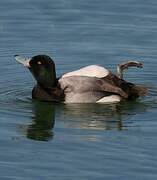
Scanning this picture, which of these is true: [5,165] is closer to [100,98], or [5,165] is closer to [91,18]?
[100,98]

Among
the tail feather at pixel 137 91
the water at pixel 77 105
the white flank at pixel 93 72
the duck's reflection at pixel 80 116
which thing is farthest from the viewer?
the white flank at pixel 93 72

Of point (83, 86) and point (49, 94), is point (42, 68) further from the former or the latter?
point (83, 86)

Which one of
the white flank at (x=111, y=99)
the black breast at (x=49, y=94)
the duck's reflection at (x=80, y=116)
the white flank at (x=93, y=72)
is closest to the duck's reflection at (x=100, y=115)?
the duck's reflection at (x=80, y=116)

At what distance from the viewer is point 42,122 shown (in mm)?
12188

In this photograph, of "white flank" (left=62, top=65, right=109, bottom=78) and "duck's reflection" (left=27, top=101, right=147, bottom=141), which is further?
"white flank" (left=62, top=65, right=109, bottom=78)

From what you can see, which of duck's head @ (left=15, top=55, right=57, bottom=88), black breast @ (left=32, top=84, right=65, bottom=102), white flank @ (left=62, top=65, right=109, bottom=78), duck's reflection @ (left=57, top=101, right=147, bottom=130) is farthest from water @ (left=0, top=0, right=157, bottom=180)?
white flank @ (left=62, top=65, right=109, bottom=78)

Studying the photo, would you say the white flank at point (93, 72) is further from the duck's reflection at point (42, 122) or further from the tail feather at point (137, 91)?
the duck's reflection at point (42, 122)

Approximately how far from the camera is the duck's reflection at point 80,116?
38.4 ft

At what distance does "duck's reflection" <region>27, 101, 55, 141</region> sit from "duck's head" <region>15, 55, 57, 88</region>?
1.18 feet

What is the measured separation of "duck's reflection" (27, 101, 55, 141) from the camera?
11.5 m

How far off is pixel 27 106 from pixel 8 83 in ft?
2.78

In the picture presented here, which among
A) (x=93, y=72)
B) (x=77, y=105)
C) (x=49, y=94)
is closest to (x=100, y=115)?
(x=77, y=105)

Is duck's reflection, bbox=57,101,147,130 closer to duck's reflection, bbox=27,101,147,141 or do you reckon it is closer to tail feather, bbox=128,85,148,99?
duck's reflection, bbox=27,101,147,141

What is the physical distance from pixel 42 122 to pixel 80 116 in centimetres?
46
